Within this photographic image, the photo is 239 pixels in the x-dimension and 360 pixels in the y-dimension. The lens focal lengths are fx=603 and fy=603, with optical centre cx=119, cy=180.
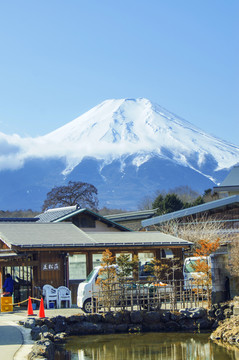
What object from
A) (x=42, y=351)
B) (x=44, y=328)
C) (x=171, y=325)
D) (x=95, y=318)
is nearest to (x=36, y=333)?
(x=44, y=328)

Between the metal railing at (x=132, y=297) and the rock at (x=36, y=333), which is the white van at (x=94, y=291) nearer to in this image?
the metal railing at (x=132, y=297)

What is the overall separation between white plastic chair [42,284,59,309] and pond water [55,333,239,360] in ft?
14.5

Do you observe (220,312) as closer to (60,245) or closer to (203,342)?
(203,342)

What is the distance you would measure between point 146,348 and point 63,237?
32.7ft

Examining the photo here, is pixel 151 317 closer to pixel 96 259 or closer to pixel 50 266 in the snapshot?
pixel 50 266

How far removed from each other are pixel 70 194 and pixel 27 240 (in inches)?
1882

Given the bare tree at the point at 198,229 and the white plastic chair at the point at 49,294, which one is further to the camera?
the bare tree at the point at 198,229

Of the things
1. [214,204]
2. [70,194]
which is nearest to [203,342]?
[214,204]

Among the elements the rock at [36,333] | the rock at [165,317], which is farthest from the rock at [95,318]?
the rock at [36,333]

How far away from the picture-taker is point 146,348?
1869 centimetres

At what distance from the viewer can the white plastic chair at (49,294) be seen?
82.1 feet

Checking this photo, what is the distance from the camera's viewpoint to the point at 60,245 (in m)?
25.9

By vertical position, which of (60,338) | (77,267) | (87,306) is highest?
(77,267)

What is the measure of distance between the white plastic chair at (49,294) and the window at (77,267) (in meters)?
1.98
